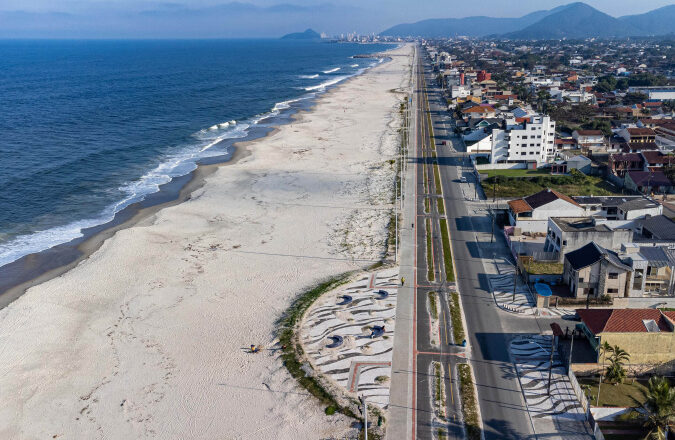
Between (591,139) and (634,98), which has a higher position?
(634,98)

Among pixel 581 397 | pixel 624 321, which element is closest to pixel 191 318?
pixel 581 397

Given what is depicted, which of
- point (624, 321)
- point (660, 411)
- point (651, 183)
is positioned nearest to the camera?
point (660, 411)

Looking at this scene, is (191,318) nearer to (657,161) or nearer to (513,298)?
(513,298)

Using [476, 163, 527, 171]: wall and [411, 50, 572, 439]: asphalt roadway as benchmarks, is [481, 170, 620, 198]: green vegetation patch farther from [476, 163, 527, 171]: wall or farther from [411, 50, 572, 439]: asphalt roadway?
[411, 50, 572, 439]: asphalt roadway

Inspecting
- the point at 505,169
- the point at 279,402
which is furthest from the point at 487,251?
the point at 505,169

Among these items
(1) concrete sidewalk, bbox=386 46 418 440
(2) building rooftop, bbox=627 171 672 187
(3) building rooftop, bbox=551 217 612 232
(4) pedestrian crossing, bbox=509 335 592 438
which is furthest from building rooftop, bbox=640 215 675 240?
(1) concrete sidewalk, bbox=386 46 418 440

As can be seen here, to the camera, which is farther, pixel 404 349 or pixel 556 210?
pixel 556 210

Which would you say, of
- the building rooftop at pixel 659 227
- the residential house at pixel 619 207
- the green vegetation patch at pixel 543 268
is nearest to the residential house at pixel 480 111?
the residential house at pixel 619 207
